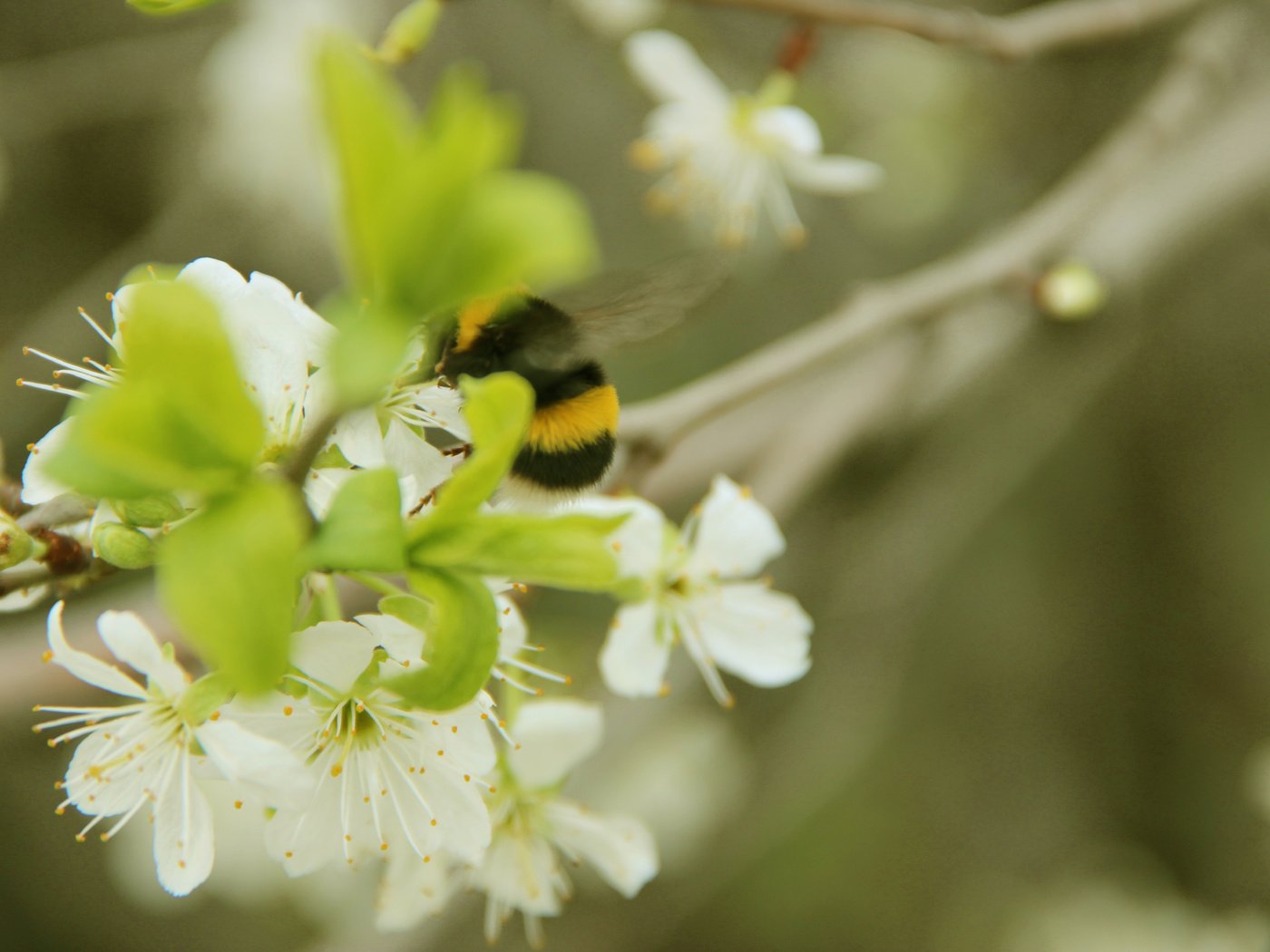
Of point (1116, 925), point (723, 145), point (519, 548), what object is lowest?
point (1116, 925)

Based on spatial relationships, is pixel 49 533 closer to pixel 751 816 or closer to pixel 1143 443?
pixel 751 816

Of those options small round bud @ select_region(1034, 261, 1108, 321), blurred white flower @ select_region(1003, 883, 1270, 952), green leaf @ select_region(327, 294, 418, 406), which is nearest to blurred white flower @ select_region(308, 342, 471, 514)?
green leaf @ select_region(327, 294, 418, 406)

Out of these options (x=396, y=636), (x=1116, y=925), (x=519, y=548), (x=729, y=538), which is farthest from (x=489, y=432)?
(x=1116, y=925)

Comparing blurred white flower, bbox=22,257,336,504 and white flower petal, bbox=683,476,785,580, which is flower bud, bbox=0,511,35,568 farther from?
white flower petal, bbox=683,476,785,580

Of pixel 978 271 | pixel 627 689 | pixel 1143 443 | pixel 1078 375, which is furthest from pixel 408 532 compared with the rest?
A: pixel 1143 443

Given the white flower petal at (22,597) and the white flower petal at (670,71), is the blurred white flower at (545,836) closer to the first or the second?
the white flower petal at (22,597)

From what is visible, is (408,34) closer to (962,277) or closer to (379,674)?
(379,674)
